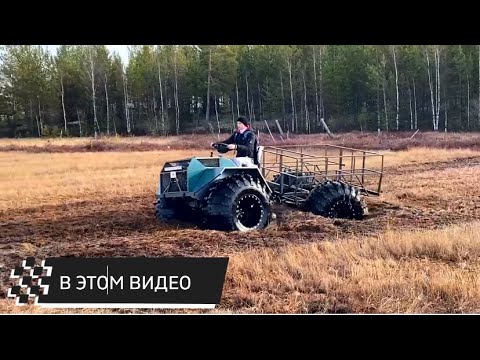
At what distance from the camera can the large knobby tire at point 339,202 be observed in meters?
6.72

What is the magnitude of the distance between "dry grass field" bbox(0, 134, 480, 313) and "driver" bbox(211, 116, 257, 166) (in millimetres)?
282

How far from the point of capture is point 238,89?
20.2 ft

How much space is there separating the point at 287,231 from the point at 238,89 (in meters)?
1.54

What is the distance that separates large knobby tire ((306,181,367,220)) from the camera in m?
6.72

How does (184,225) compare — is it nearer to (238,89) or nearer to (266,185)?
(266,185)

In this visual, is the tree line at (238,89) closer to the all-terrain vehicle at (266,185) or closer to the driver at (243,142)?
the driver at (243,142)

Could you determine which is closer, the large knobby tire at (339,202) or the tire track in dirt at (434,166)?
the tire track in dirt at (434,166)

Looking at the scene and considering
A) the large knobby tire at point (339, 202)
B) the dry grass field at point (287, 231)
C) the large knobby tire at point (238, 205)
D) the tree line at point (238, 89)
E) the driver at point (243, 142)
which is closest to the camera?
the dry grass field at point (287, 231)

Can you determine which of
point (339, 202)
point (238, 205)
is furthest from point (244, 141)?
point (339, 202)

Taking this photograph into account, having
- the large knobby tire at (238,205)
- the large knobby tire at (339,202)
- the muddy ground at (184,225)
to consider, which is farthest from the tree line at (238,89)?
the large knobby tire at (339,202)

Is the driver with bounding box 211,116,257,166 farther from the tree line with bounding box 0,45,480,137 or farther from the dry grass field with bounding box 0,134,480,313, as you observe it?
the dry grass field with bounding box 0,134,480,313

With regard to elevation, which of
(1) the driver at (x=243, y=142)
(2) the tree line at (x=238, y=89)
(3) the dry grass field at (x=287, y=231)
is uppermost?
(2) the tree line at (x=238, y=89)

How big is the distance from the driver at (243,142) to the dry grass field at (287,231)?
28cm

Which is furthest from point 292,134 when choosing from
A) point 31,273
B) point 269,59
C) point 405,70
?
point 31,273
